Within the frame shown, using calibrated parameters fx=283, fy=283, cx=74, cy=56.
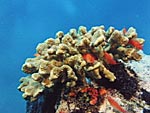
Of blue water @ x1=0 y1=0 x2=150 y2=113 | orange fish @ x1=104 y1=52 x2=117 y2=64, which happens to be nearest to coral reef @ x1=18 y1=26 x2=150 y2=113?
orange fish @ x1=104 y1=52 x2=117 y2=64

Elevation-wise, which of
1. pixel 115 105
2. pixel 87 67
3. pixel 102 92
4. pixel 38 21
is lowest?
pixel 115 105

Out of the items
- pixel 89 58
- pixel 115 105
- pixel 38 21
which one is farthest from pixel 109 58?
pixel 38 21

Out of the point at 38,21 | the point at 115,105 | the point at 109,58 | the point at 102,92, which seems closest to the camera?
the point at 115,105

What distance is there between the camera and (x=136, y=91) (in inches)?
137

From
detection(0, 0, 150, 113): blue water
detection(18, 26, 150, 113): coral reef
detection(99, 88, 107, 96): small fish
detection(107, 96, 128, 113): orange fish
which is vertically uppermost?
detection(0, 0, 150, 113): blue water

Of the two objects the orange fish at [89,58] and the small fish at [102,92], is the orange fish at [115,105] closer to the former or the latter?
the small fish at [102,92]

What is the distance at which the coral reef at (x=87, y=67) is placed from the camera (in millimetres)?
3121

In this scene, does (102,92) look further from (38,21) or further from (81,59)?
(38,21)

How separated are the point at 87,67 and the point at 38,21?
103ft

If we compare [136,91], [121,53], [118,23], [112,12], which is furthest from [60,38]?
[118,23]

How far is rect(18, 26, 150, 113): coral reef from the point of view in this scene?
3.12 metres

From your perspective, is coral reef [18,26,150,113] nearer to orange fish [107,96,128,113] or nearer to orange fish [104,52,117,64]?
orange fish [104,52,117,64]

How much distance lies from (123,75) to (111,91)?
33cm

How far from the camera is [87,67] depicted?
3172 mm
